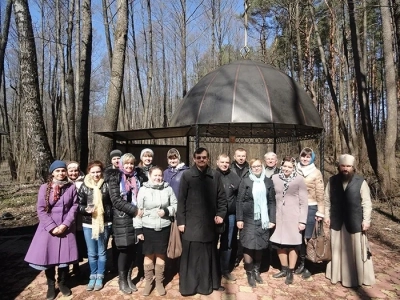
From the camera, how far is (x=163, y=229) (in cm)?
396

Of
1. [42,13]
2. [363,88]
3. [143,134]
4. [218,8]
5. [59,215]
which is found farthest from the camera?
[42,13]

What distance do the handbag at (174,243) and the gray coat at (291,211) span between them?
1.37 meters

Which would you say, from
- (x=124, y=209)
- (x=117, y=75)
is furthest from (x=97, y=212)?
(x=117, y=75)

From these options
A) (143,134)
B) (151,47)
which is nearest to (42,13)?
(151,47)

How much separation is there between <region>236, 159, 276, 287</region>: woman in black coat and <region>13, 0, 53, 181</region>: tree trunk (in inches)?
186

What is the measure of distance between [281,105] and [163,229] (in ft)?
10.6

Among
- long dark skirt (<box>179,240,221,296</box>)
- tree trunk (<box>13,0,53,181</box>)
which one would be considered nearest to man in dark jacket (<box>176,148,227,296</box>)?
long dark skirt (<box>179,240,221,296</box>)

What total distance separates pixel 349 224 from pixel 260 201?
4.09ft

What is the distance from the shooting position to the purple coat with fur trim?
12.2 ft

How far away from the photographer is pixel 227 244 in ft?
14.8

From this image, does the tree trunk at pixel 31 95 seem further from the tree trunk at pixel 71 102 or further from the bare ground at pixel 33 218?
the tree trunk at pixel 71 102

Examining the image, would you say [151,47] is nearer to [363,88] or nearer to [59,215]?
[363,88]

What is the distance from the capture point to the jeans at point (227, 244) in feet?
14.8

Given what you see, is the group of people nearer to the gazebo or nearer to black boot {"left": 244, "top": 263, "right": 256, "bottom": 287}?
black boot {"left": 244, "top": 263, "right": 256, "bottom": 287}
